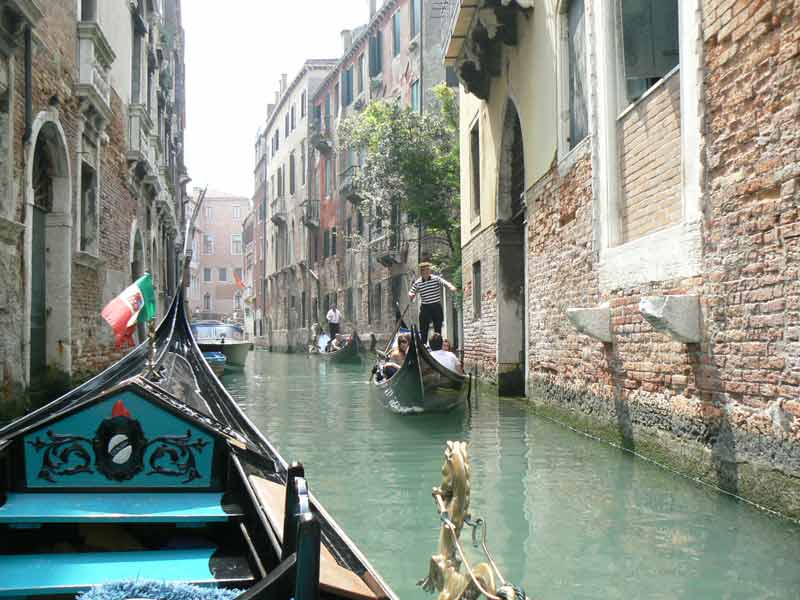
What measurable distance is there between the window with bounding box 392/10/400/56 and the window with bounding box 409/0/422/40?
3.49 ft

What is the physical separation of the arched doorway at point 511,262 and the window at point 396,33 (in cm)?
943

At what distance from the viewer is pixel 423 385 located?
20.9ft

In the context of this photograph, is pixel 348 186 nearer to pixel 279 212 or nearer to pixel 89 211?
pixel 279 212

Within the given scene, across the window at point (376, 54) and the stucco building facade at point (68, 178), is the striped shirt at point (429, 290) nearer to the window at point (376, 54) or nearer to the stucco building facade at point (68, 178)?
the stucco building facade at point (68, 178)

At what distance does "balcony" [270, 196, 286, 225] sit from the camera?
27.7 m

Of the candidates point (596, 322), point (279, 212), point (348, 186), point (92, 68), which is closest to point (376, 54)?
point (348, 186)

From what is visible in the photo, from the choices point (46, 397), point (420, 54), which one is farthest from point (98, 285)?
point (420, 54)

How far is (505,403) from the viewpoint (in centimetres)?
744

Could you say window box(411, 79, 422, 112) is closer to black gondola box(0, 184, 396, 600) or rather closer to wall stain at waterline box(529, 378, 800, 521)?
wall stain at waterline box(529, 378, 800, 521)

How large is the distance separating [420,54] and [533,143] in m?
8.65

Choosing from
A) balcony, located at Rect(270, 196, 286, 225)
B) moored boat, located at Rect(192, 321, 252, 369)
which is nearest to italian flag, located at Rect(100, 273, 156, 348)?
moored boat, located at Rect(192, 321, 252, 369)

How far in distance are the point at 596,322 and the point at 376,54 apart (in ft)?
47.6

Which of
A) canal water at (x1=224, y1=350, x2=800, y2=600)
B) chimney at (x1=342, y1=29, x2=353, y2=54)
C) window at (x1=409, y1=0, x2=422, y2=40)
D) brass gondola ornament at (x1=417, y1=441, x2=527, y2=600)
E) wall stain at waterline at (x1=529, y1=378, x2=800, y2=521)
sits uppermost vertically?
chimney at (x1=342, y1=29, x2=353, y2=54)

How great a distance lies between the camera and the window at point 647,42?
4574 mm
